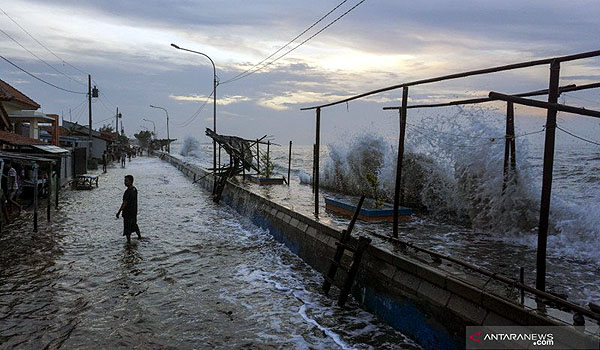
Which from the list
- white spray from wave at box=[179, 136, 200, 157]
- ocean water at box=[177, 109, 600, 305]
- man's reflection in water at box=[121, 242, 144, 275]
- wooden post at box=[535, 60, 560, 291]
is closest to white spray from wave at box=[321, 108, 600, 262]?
ocean water at box=[177, 109, 600, 305]

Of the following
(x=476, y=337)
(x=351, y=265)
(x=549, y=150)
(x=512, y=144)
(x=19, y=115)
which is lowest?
(x=476, y=337)

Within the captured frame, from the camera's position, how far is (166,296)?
684cm

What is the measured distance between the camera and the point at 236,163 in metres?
19.1

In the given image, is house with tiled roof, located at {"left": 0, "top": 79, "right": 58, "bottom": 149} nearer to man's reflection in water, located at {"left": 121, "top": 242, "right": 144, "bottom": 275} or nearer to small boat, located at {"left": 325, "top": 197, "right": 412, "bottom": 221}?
man's reflection in water, located at {"left": 121, "top": 242, "right": 144, "bottom": 275}

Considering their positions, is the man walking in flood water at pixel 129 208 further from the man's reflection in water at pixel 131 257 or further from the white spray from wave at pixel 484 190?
the white spray from wave at pixel 484 190

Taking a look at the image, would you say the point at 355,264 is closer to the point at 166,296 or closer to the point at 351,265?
the point at 351,265

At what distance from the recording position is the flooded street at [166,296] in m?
5.40

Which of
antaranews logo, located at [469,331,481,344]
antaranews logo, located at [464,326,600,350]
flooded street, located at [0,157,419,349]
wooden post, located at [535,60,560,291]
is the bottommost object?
flooded street, located at [0,157,419,349]

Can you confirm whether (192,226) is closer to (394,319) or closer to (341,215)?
(341,215)

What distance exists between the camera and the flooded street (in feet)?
17.7

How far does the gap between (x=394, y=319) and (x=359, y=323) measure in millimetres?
517

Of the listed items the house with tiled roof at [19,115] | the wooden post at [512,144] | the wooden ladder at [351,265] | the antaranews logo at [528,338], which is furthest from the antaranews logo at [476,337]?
the house with tiled roof at [19,115]

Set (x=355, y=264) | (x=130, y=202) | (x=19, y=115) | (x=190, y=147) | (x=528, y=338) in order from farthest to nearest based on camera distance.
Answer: (x=190, y=147), (x=19, y=115), (x=130, y=202), (x=355, y=264), (x=528, y=338)

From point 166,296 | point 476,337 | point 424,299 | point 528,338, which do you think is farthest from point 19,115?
point 528,338
